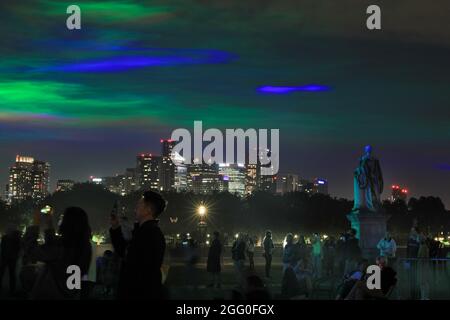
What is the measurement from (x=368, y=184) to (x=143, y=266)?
25.1m

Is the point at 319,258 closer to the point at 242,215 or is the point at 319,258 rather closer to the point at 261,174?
the point at 242,215

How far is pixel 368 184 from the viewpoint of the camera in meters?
32.4

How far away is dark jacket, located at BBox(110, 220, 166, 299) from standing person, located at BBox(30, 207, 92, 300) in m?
1.23

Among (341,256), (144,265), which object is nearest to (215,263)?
(341,256)

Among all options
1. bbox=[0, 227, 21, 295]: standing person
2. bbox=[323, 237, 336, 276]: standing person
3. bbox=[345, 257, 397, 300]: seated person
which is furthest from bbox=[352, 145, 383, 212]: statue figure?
bbox=[345, 257, 397, 300]: seated person

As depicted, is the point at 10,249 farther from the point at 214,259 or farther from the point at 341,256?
the point at 341,256

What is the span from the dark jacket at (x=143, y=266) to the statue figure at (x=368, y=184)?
2487cm

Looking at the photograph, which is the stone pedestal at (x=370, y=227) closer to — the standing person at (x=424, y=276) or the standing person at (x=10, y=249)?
the standing person at (x=424, y=276)

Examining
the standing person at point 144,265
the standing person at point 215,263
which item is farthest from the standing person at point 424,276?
the standing person at point 144,265

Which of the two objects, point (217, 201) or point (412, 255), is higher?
point (217, 201)
